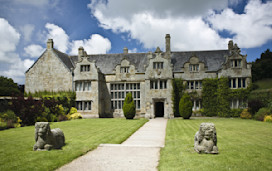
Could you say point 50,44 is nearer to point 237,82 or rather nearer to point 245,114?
point 237,82

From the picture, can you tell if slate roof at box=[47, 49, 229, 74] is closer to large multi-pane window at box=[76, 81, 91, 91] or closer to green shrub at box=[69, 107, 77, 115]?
large multi-pane window at box=[76, 81, 91, 91]

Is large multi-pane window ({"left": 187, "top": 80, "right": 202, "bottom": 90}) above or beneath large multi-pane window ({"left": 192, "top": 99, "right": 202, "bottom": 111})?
above

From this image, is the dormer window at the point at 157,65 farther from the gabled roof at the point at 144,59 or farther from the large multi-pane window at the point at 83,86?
the large multi-pane window at the point at 83,86

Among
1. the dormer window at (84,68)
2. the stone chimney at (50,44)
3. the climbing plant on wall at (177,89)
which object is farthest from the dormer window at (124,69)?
the stone chimney at (50,44)

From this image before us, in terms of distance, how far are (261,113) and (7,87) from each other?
116ft

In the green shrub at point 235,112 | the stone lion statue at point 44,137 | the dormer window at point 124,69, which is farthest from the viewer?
the dormer window at point 124,69

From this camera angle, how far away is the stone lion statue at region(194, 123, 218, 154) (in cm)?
767

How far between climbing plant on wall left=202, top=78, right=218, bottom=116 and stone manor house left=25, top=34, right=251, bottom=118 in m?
0.78

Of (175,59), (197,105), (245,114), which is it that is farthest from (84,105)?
(245,114)

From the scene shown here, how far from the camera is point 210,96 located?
27422mm

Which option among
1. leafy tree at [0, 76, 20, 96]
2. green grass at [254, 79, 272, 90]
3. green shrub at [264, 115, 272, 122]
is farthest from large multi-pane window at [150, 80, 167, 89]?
green grass at [254, 79, 272, 90]

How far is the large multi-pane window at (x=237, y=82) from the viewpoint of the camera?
88.6 feet

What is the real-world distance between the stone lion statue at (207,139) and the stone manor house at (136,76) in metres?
18.9

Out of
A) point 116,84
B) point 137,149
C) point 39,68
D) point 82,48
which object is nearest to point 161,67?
point 116,84
